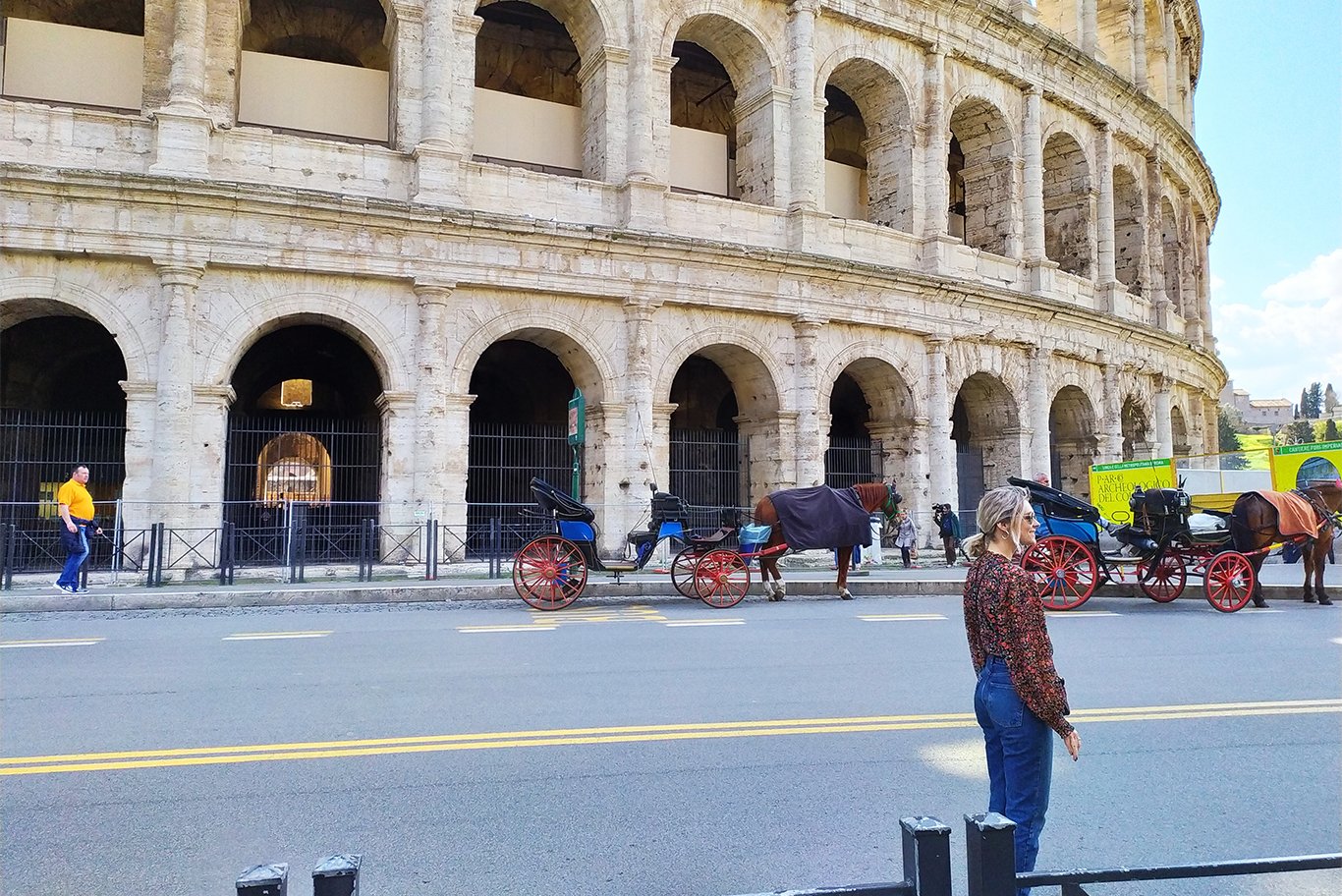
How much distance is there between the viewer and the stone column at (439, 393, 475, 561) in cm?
1527

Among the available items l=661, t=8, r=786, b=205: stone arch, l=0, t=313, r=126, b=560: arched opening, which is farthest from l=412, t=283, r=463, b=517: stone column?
l=661, t=8, r=786, b=205: stone arch

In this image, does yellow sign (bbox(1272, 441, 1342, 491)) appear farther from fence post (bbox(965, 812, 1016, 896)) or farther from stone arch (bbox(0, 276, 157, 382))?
stone arch (bbox(0, 276, 157, 382))

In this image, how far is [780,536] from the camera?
12.5 metres

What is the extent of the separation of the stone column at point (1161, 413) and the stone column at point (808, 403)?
14600 mm

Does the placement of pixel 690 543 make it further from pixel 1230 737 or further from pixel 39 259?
pixel 39 259

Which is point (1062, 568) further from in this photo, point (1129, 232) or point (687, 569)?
point (1129, 232)

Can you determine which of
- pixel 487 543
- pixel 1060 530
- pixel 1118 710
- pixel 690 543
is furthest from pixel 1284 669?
pixel 487 543

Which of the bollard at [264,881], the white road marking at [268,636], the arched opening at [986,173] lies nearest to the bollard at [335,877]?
the bollard at [264,881]

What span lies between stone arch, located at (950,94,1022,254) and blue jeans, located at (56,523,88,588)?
65.6 ft

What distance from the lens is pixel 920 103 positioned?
20672mm

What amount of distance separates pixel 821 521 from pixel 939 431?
29.2 feet

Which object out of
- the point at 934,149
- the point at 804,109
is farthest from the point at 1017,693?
the point at 934,149

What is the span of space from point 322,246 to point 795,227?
938cm

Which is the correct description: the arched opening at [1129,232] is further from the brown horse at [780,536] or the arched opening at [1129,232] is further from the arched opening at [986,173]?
the brown horse at [780,536]
